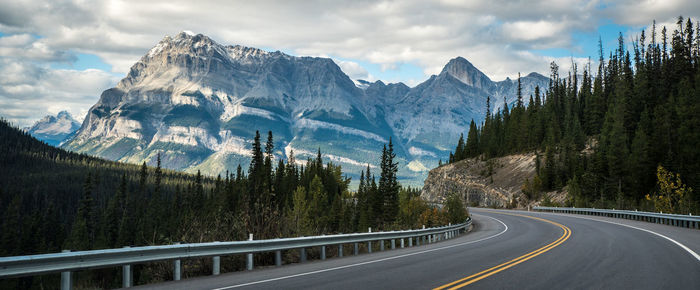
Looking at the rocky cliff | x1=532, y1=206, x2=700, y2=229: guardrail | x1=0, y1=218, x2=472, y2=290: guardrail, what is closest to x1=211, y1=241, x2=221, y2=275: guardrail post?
x1=0, y1=218, x2=472, y2=290: guardrail

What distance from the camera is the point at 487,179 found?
101 m

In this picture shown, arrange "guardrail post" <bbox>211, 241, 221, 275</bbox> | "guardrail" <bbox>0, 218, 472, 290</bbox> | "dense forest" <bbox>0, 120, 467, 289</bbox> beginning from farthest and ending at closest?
"dense forest" <bbox>0, 120, 467, 289</bbox> → "guardrail post" <bbox>211, 241, 221, 275</bbox> → "guardrail" <bbox>0, 218, 472, 290</bbox>

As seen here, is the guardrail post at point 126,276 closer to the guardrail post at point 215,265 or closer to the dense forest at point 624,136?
the guardrail post at point 215,265

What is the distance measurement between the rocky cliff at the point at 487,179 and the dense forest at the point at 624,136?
402 cm

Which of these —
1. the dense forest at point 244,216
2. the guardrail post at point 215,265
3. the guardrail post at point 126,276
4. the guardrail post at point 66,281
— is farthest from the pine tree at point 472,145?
the guardrail post at point 66,281

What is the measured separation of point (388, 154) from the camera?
81062 mm

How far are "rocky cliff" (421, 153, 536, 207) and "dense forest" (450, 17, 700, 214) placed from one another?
4022 mm

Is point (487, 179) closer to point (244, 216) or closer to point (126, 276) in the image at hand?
point (244, 216)

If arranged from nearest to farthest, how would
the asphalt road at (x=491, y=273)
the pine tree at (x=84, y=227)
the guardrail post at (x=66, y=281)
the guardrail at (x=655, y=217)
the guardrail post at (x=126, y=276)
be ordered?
the guardrail post at (x=66, y=281)
the asphalt road at (x=491, y=273)
the guardrail post at (x=126, y=276)
the guardrail at (x=655, y=217)
the pine tree at (x=84, y=227)

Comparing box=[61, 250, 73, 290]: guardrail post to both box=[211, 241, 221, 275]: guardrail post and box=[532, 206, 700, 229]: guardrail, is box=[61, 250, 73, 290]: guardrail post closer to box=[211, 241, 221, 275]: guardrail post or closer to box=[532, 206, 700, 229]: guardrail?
box=[211, 241, 221, 275]: guardrail post

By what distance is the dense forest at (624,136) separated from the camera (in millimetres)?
60656

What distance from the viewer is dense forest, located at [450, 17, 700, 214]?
199ft

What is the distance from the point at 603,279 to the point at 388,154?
71429mm

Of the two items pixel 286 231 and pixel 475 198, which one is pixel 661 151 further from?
pixel 286 231
